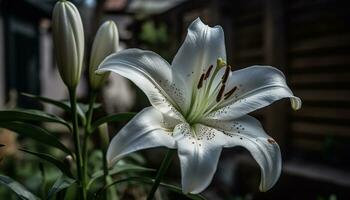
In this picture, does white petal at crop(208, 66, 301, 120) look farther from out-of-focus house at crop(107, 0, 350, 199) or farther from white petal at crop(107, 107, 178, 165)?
out-of-focus house at crop(107, 0, 350, 199)

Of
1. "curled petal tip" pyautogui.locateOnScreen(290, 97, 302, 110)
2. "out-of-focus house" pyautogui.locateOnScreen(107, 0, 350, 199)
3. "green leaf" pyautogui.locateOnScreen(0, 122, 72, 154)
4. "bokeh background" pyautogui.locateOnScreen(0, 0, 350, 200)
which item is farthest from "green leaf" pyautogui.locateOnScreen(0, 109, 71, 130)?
"out-of-focus house" pyautogui.locateOnScreen(107, 0, 350, 199)

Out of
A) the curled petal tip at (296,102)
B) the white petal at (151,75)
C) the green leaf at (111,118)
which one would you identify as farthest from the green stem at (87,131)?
the curled petal tip at (296,102)

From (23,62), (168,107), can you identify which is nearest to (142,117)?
(168,107)

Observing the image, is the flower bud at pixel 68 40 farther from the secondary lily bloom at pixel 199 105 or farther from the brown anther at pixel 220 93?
the brown anther at pixel 220 93

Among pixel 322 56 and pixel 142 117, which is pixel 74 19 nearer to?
pixel 142 117

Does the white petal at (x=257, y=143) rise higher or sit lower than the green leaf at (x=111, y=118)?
higher

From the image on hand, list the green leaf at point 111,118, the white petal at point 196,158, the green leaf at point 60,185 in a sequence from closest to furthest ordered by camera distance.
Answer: the white petal at point 196,158, the green leaf at point 60,185, the green leaf at point 111,118

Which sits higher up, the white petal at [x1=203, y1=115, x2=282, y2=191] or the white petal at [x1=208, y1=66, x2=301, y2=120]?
the white petal at [x1=208, y1=66, x2=301, y2=120]

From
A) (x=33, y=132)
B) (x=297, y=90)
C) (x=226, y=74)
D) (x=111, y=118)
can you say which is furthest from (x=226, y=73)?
(x=297, y=90)

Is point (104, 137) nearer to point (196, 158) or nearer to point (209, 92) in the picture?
point (209, 92)
